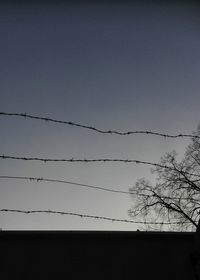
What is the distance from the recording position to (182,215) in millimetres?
13289

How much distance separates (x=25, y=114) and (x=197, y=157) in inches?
480
